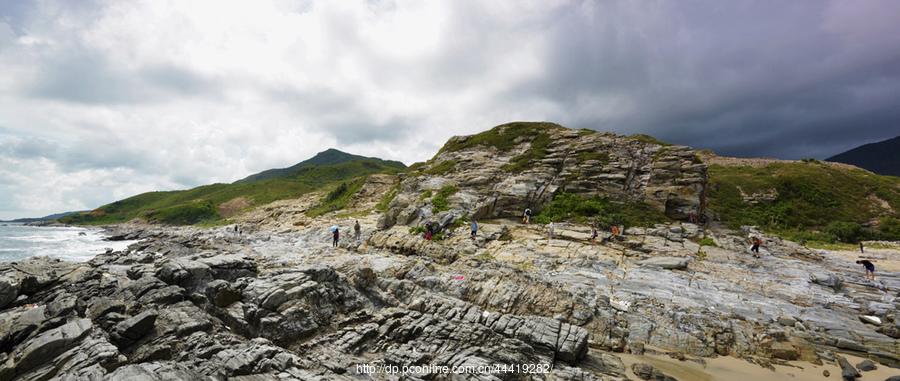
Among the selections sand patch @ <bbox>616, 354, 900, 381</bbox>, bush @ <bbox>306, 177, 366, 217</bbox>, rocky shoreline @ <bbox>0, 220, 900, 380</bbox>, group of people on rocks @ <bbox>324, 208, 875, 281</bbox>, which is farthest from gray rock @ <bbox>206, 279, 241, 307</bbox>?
bush @ <bbox>306, 177, 366, 217</bbox>

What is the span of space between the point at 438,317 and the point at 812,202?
64.0 meters

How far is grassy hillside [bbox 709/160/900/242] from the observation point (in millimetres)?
40625

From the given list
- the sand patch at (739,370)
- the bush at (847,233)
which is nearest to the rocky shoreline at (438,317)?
the sand patch at (739,370)

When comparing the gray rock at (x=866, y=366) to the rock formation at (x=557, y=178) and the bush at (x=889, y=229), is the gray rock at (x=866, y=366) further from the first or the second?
the bush at (x=889, y=229)

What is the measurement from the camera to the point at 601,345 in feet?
53.1

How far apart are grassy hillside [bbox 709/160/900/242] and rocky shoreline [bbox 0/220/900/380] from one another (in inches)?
844

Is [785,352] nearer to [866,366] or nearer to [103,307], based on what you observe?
[866,366]

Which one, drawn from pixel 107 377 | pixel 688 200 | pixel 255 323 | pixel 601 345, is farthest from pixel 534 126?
pixel 107 377

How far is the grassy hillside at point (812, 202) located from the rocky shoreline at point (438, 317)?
21.4 metres

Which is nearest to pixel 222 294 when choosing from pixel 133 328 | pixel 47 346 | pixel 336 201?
pixel 133 328

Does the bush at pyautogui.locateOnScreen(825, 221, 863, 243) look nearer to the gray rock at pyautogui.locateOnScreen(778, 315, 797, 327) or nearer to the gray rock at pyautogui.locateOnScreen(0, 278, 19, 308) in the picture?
the gray rock at pyautogui.locateOnScreen(778, 315, 797, 327)

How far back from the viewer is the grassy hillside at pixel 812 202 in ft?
133

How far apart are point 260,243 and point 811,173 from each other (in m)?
87.3

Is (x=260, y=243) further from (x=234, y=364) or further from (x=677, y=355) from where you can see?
(x=677, y=355)
